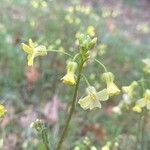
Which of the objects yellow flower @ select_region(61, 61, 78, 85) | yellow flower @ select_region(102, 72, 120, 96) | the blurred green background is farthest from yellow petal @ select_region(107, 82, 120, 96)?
the blurred green background

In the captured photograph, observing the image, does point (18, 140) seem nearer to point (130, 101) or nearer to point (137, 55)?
point (130, 101)

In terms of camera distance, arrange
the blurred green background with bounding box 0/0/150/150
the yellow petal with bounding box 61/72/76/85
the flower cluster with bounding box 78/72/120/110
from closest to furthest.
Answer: the yellow petal with bounding box 61/72/76/85 < the flower cluster with bounding box 78/72/120/110 < the blurred green background with bounding box 0/0/150/150

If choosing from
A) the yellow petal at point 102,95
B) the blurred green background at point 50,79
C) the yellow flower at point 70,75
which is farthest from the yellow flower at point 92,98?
the blurred green background at point 50,79

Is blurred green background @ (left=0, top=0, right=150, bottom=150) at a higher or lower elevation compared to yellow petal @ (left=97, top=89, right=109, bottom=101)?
higher

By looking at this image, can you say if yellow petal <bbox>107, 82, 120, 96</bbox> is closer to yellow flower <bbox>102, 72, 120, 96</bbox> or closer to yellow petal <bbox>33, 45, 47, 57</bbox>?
yellow flower <bbox>102, 72, 120, 96</bbox>

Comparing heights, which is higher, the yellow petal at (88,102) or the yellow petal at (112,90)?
the yellow petal at (112,90)

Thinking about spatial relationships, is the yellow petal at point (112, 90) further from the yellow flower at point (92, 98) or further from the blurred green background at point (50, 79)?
the blurred green background at point (50, 79)

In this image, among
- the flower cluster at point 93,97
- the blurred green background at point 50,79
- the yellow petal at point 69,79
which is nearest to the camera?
the yellow petal at point 69,79

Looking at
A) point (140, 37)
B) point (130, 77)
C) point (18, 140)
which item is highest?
point (140, 37)

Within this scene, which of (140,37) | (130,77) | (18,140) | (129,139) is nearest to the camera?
(18,140)

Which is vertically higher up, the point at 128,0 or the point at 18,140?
the point at 128,0

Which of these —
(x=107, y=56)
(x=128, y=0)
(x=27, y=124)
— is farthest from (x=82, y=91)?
(x=128, y=0)
